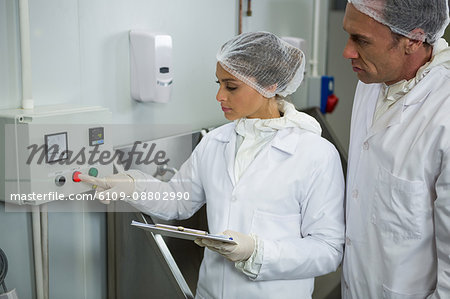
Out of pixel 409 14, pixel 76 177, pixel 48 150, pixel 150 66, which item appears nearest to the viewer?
pixel 409 14

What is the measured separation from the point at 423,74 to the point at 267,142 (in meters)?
0.44

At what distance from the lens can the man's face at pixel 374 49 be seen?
1170 millimetres

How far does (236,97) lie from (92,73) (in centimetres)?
47

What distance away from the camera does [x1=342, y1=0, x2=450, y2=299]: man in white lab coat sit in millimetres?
1108

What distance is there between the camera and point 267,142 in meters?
1.37

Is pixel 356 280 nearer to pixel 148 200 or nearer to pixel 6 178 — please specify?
pixel 148 200

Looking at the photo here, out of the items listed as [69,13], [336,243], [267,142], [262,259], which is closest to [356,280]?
[336,243]

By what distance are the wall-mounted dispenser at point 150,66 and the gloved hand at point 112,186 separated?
0.34 meters

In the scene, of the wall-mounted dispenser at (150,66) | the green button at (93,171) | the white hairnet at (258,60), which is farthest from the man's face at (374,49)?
the green button at (93,171)

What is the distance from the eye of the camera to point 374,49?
1173 millimetres

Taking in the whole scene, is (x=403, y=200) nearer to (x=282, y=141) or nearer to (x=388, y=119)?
(x=388, y=119)

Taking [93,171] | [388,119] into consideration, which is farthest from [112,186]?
[388,119]

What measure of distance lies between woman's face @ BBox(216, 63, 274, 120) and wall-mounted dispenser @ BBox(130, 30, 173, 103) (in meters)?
0.33

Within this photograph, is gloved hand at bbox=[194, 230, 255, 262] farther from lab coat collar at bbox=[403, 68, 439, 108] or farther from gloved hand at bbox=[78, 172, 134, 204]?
lab coat collar at bbox=[403, 68, 439, 108]
